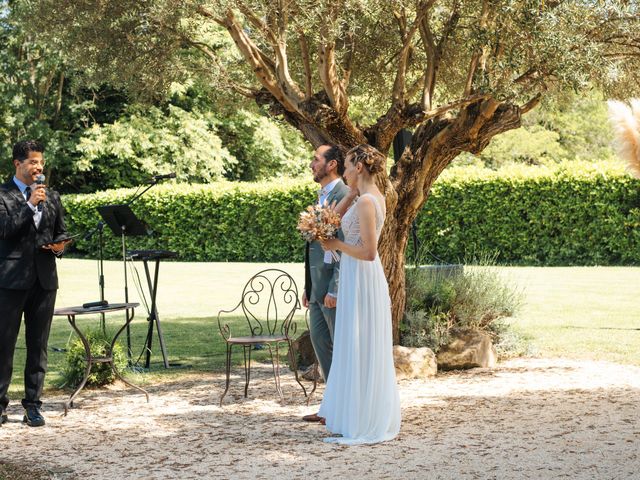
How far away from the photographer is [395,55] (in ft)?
35.3

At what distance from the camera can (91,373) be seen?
8.91 m

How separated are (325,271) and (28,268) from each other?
7.87 feet

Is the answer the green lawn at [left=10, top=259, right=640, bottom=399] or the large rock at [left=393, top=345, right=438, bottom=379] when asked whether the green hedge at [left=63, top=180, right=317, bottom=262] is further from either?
the large rock at [left=393, top=345, right=438, bottom=379]

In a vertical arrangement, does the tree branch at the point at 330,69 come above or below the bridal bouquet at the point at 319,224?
above

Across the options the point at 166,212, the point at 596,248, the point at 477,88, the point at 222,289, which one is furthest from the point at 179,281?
the point at 477,88

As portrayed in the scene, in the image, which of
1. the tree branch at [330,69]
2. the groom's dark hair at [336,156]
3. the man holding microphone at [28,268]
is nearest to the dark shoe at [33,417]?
the man holding microphone at [28,268]

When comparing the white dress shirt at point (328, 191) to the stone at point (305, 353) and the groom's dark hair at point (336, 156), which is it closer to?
the groom's dark hair at point (336, 156)

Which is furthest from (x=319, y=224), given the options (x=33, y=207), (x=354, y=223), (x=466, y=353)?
(x=466, y=353)

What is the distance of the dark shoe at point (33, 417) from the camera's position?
715cm

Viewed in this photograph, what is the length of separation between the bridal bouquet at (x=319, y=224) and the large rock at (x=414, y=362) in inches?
109

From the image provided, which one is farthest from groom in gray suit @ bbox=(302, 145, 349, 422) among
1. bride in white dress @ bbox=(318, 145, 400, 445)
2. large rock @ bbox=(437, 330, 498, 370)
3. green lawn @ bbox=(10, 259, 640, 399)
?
green lawn @ bbox=(10, 259, 640, 399)

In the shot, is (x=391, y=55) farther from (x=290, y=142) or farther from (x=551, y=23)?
(x=290, y=142)

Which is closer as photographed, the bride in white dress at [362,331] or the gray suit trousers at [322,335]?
the bride in white dress at [362,331]

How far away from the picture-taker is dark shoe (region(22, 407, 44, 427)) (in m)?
7.15
